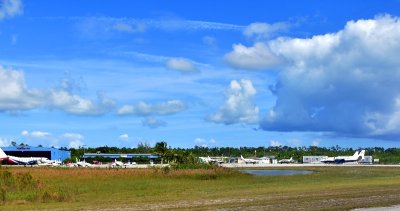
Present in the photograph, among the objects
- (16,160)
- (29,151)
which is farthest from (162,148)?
(29,151)

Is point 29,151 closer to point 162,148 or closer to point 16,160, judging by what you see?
point 16,160

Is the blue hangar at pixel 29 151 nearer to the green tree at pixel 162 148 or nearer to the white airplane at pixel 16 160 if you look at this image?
the white airplane at pixel 16 160

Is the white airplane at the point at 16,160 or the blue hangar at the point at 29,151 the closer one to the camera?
the white airplane at the point at 16,160

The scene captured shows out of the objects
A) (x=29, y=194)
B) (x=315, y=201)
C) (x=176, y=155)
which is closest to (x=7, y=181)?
(x=29, y=194)

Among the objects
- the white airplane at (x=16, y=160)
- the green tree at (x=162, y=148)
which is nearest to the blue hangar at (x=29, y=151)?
the white airplane at (x=16, y=160)

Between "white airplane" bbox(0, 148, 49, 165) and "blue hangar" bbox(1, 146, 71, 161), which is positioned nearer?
"white airplane" bbox(0, 148, 49, 165)

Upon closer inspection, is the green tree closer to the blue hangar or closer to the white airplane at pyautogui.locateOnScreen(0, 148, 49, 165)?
the white airplane at pyautogui.locateOnScreen(0, 148, 49, 165)

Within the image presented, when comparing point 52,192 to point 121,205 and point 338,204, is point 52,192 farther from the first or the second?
point 338,204

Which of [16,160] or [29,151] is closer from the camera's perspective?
[16,160]

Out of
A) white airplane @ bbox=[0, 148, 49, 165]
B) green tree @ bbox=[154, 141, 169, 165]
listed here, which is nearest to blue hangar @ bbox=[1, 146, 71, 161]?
white airplane @ bbox=[0, 148, 49, 165]

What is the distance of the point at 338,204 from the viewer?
111 ft

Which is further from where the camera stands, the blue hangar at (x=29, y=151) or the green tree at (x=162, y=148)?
the blue hangar at (x=29, y=151)

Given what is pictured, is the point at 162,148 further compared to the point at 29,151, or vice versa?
the point at 29,151

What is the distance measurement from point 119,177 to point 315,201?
39.6 m
